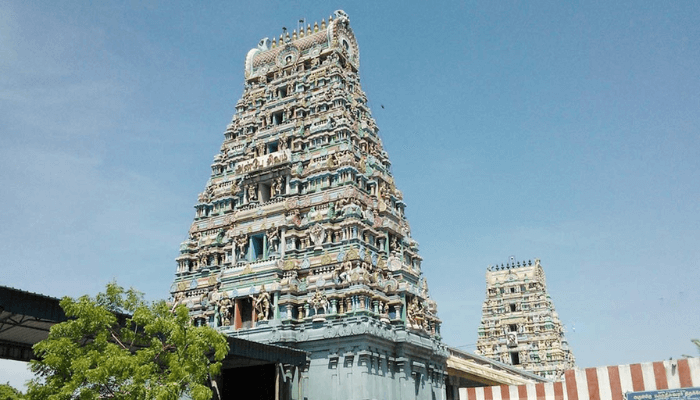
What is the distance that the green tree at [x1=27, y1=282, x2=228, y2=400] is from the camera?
74.2 ft

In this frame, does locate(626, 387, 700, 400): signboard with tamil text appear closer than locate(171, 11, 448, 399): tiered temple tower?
Yes

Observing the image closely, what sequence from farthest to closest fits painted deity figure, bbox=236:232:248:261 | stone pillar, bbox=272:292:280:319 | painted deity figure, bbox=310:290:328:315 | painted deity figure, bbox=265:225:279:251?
1. painted deity figure, bbox=236:232:248:261
2. painted deity figure, bbox=265:225:279:251
3. stone pillar, bbox=272:292:280:319
4. painted deity figure, bbox=310:290:328:315

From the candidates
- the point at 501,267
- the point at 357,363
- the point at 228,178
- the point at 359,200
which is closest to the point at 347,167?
the point at 359,200

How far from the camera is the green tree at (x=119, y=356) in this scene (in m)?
22.6

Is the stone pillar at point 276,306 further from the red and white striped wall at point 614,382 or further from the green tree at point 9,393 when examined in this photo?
the green tree at point 9,393

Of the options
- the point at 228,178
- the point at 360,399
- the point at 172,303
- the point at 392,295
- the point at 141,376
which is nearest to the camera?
the point at 141,376

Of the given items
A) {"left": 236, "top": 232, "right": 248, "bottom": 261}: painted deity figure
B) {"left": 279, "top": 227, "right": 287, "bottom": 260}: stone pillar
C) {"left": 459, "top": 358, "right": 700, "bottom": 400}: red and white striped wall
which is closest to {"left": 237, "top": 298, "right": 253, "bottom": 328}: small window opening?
{"left": 236, "top": 232, "right": 248, "bottom": 261}: painted deity figure

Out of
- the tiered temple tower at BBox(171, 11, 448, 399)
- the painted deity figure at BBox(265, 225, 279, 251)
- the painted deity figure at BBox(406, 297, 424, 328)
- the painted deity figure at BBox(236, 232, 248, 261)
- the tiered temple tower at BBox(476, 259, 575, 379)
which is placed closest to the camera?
the tiered temple tower at BBox(171, 11, 448, 399)

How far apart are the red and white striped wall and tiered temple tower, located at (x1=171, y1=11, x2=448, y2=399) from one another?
848 centimetres

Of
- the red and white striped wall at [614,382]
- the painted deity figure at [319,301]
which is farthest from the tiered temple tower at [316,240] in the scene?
the red and white striped wall at [614,382]

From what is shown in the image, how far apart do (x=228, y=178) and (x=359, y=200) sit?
38.1 feet

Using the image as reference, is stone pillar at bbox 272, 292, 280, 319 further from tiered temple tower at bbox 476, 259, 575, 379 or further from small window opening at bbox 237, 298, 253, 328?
tiered temple tower at bbox 476, 259, 575, 379

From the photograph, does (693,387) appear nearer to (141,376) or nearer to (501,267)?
(141,376)

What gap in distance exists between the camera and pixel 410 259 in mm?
48531
